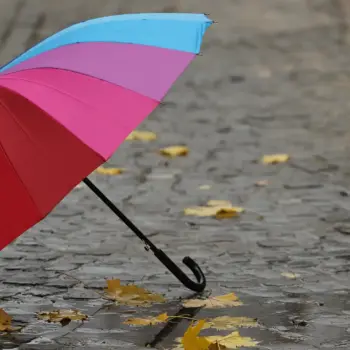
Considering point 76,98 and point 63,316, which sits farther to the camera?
point 63,316

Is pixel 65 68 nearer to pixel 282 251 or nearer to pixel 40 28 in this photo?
pixel 282 251

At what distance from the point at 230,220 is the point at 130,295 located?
1.31 metres

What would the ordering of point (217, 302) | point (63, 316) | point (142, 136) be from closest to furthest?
point (63, 316) < point (217, 302) < point (142, 136)

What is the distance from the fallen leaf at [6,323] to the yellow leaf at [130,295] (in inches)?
18.8

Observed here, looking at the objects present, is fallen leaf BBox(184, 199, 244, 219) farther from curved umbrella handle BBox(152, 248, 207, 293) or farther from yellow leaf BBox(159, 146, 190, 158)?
yellow leaf BBox(159, 146, 190, 158)

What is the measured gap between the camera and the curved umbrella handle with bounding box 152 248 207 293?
14.4ft

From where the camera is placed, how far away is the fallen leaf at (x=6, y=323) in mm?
4073

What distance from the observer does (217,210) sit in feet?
19.1

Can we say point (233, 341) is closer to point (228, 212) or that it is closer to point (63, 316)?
point (63, 316)

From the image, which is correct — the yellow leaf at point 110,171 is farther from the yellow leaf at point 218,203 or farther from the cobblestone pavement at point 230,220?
the yellow leaf at point 218,203

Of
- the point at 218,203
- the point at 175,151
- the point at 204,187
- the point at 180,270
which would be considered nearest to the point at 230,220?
the point at 218,203

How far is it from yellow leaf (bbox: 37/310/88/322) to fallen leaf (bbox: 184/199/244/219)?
163 centimetres

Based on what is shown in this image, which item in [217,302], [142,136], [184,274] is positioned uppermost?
[142,136]

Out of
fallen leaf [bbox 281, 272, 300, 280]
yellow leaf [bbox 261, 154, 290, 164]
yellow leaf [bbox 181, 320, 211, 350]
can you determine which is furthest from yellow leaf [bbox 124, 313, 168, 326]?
yellow leaf [bbox 261, 154, 290, 164]
